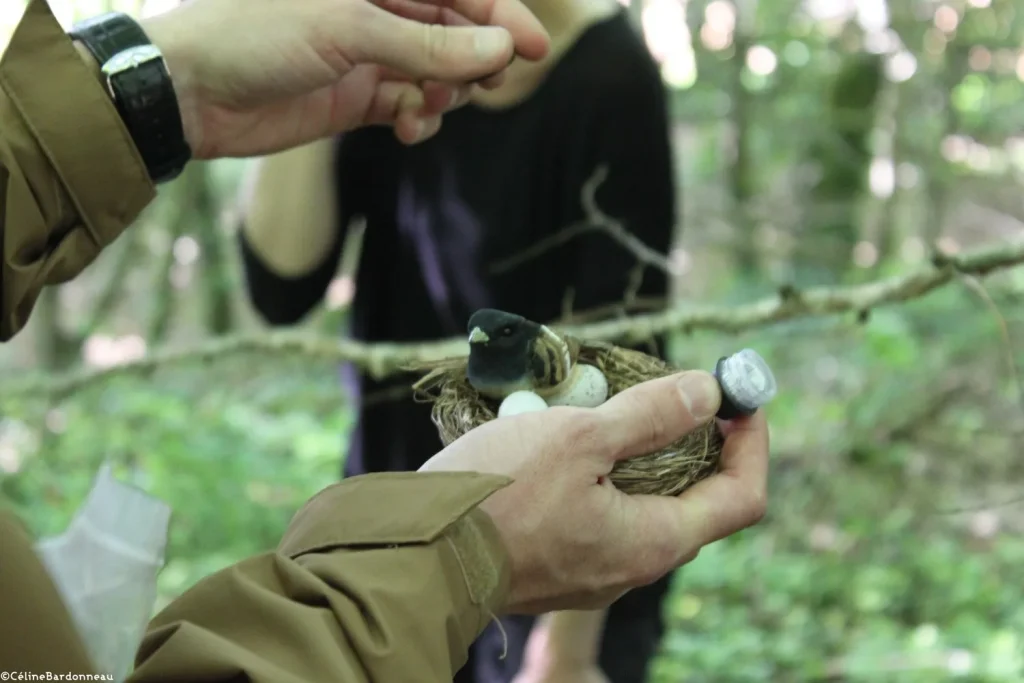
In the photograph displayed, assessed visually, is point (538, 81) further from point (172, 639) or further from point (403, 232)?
point (172, 639)

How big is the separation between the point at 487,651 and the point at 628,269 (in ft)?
2.20

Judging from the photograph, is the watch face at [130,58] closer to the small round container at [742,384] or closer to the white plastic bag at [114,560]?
the white plastic bag at [114,560]

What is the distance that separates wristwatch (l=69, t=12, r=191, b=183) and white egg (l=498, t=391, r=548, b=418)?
0.49 metres

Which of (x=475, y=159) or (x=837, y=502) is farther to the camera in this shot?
(x=837, y=502)

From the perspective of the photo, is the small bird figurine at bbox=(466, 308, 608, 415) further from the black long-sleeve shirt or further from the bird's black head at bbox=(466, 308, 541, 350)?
the black long-sleeve shirt

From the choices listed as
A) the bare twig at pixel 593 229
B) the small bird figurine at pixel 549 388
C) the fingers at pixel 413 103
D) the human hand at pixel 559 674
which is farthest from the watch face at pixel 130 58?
the human hand at pixel 559 674

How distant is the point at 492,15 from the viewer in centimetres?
117

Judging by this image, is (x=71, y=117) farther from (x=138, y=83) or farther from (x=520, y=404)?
(x=520, y=404)

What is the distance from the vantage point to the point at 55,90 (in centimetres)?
91

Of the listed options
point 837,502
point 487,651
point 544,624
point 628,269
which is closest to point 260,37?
point 628,269

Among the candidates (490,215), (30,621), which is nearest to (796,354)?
(490,215)

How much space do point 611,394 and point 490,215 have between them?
64cm

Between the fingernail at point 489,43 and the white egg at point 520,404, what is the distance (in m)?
0.45

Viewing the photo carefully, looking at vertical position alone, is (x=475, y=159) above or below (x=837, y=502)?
above
